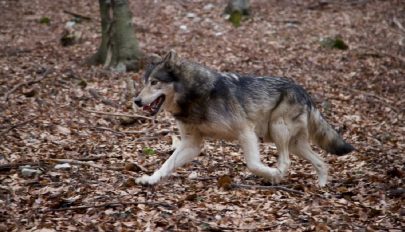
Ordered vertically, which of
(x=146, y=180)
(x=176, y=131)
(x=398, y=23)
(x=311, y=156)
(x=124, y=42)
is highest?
(x=398, y=23)

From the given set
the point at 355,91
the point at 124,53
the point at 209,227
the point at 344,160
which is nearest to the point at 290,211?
the point at 209,227

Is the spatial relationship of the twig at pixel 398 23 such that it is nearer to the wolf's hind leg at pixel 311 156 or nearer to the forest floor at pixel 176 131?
the forest floor at pixel 176 131

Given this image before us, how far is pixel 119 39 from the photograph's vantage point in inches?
559

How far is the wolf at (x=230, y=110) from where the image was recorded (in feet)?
23.0

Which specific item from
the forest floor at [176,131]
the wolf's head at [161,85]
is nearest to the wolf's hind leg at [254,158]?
the forest floor at [176,131]

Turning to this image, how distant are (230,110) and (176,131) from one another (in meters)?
3.15

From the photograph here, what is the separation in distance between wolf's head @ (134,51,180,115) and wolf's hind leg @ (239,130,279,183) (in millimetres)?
1131

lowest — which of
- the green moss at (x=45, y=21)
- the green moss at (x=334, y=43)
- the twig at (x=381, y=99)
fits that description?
the green moss at (x=45, y=21)

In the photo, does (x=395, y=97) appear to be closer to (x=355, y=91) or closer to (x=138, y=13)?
(x=355, y=91)

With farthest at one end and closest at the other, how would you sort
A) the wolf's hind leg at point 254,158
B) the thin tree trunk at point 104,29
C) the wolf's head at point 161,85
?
the thin tree trunk at point 104,29, the wolf's hind leg at point 254,158, the wolf's head at point 161,85

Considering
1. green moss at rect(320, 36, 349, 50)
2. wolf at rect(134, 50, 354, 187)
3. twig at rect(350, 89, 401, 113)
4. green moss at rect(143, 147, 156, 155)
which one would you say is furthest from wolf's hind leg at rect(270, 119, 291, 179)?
green moss at rect(320, 36, 349, 50)

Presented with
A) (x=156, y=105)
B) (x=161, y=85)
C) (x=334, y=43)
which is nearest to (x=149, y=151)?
(x=156, y=105)

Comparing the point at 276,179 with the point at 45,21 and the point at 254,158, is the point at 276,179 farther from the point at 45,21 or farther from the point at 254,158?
the point at 45,21

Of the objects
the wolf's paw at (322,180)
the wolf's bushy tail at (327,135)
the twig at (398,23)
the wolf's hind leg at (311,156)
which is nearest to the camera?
the wolf's paw at (322,180)
